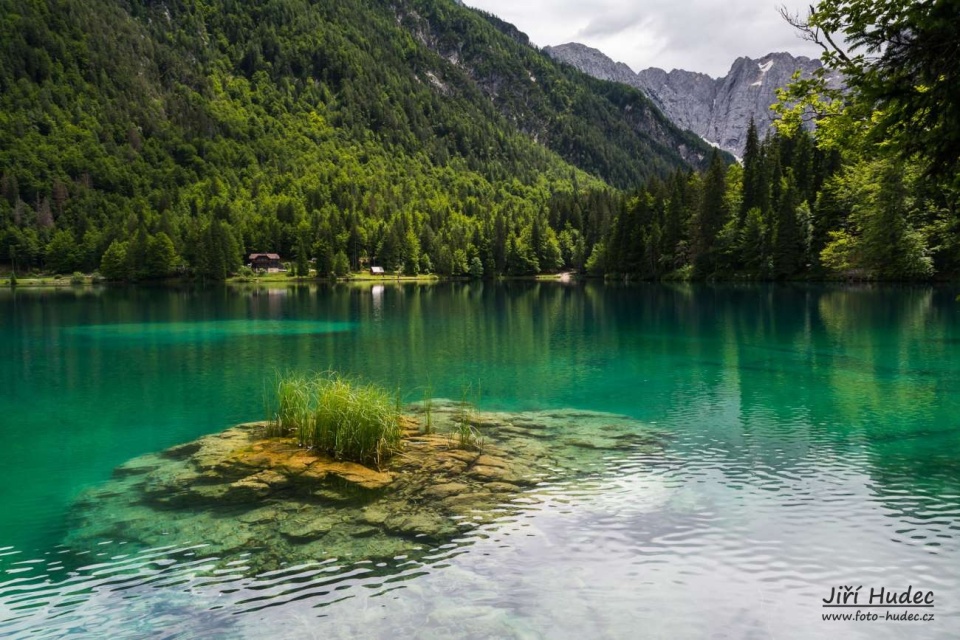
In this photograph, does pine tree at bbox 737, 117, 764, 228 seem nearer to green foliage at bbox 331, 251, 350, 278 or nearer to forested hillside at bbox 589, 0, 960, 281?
forested hillside at bbox 589, 0, 960, 281

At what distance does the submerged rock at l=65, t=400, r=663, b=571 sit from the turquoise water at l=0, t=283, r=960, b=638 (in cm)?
55

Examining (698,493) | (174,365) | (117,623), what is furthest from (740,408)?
(174,365)

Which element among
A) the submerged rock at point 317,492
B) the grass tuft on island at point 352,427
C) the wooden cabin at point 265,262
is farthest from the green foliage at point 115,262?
the grass tuft on island at point 352,427

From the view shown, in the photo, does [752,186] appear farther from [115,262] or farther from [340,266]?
[115,262]

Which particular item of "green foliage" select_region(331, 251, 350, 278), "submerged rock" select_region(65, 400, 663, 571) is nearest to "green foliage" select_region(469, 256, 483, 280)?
"green foliage" select_region(331, 251, 350, 278)

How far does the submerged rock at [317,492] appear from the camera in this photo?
10977 millimetres

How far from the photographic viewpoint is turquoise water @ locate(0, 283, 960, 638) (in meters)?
8.55

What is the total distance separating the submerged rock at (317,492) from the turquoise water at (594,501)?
1.81ft

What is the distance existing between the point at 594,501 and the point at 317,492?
571 cm

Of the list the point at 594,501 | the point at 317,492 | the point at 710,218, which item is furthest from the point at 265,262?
the point at 594,501

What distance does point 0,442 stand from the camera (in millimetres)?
19219

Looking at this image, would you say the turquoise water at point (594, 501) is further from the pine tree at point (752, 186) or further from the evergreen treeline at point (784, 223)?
the pine tree at point (752, 186)

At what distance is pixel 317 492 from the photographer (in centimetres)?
1300

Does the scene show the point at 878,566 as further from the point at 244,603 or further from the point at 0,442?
the point at 0,442
